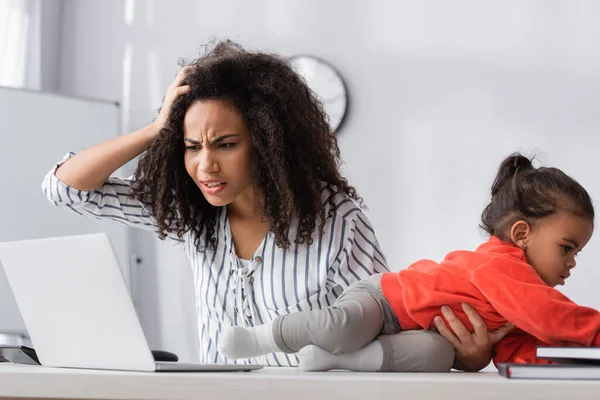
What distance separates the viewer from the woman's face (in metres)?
1.59

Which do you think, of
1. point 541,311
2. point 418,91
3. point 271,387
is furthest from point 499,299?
point 418,91

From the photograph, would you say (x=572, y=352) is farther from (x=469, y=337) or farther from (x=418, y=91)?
(x=418, y=91)

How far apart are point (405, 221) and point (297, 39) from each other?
975mm

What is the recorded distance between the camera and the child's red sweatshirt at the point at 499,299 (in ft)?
3.79

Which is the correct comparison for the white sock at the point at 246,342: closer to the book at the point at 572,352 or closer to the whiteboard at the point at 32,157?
the book at the point at 572,352

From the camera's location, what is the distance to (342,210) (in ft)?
5.73

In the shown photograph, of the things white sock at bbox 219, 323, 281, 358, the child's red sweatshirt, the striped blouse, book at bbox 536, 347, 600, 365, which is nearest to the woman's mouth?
the striped blouse

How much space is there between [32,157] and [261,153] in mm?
2087

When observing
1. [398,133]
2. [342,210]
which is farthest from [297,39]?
[342,210]

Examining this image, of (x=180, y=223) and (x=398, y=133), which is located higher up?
(x=398, y=133)

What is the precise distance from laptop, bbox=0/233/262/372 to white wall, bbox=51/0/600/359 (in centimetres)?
255

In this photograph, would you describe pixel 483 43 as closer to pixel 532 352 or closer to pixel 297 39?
pixel 297 39

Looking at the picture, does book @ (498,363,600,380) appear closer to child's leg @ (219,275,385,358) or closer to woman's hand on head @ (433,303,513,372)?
child's leg @ (219,275,385,358)

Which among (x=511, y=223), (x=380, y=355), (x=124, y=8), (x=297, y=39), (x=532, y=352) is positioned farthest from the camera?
(x=124, y=8)
